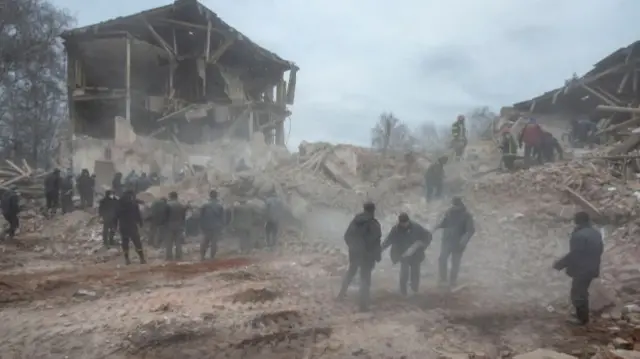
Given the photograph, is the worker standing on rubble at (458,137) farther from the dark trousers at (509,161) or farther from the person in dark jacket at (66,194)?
the person in dark jacket at (66,194)

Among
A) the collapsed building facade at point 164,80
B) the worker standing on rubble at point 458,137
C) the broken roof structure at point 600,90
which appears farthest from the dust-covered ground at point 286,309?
the collapsed building facade at point 164,80

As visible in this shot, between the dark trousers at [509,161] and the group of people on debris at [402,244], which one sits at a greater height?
the dark trousers at [509,161]

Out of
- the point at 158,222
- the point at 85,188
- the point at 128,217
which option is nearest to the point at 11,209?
the point at 85,188

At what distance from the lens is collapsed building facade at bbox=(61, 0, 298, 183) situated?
22609 millimetres

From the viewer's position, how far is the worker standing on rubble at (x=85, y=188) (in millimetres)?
16906

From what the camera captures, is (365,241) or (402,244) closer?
(365,241)

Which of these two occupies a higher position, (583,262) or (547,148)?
(547,148)

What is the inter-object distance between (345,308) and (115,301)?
3.20m

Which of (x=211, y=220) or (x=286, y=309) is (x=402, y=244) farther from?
(x=211, y=220)

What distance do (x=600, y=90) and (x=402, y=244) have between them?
50.7ft

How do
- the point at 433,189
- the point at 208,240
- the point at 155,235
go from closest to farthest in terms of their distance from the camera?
the point at 208,240
the point at 155,235
the point at 433,189

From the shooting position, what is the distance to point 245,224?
511 inches

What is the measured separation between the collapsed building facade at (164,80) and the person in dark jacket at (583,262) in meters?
16.8

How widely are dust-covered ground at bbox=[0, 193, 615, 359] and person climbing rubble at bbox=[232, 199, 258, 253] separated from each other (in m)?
1.19
